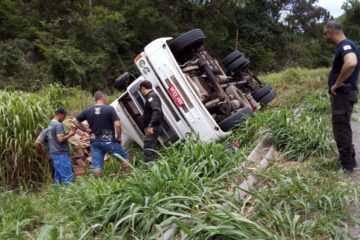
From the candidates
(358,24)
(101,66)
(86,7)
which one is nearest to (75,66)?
(101,66)

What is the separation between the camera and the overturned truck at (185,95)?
7316 mm

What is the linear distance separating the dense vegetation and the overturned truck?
13183mm

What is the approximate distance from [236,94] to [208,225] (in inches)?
210

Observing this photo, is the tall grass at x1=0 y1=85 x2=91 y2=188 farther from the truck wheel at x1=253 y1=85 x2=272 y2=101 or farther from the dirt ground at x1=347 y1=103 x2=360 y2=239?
the dirt ground at x1=347 y1=103 x2=360 y2=239

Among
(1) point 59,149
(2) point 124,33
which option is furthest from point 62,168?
(2) point 124,33

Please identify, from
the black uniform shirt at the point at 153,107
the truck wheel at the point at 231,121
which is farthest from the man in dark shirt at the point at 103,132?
the truck wheel at the point at 231,121

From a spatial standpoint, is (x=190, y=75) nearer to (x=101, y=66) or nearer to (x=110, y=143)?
(x=110, y=143)

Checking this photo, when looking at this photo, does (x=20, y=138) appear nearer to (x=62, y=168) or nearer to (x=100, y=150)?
(x=62, y=168)

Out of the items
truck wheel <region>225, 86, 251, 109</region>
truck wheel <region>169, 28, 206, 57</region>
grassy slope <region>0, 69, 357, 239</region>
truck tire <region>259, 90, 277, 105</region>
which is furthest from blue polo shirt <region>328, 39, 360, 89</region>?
truck tire <region>259, 90, 277, 105</region>

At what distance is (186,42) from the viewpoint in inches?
322

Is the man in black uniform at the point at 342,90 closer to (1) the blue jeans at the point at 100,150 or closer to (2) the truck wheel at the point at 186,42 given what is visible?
(2) the truck wheel at the point at 186,42

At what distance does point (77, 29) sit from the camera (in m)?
28.9

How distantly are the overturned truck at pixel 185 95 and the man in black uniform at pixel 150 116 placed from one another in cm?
31

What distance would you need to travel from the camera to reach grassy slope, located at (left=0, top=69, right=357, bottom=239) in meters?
3.58
